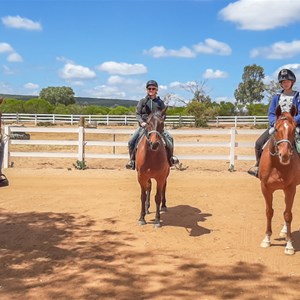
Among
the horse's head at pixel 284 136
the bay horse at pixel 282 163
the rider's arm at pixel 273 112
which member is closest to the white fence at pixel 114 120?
the rider's arm at pixel 273 112

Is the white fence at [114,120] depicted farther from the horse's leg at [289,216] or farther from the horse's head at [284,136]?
the horse's head at [284,136]

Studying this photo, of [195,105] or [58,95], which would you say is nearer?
[195,105]

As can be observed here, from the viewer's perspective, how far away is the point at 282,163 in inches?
221

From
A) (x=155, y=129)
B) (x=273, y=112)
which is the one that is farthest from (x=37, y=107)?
(x=273, y=112)

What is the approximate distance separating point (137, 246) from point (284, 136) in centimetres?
278

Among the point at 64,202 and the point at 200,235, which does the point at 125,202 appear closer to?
the point at 64,202

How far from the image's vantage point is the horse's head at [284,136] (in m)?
5.55

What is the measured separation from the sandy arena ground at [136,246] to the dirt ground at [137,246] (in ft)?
0.05

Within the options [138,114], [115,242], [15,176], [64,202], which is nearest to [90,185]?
[64,202]

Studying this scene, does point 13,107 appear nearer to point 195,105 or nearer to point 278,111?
point 195,105

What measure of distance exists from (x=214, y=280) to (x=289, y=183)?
→ 79.8 inches

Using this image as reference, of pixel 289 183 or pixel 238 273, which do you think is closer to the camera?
pixel 238 273

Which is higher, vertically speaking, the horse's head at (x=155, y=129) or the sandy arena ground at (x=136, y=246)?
the horse's head at (x=155, y=129)

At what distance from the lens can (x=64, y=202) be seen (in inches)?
372
